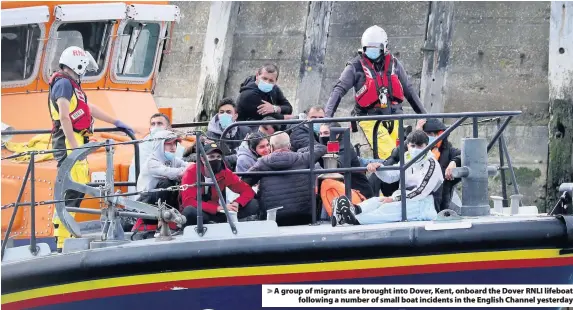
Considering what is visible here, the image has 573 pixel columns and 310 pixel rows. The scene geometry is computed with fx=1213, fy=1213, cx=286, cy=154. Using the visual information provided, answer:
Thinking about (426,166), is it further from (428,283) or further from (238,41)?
(238,41)

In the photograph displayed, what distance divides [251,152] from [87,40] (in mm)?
1715

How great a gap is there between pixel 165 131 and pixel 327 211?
1188 millimetres

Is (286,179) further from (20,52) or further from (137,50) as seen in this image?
(20,52)

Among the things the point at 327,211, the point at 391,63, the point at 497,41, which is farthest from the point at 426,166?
the point at 497,41

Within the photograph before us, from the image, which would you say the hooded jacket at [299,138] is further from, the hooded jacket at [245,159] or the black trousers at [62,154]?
the black trousers at [62,154]

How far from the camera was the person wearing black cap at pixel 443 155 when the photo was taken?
7.65 m

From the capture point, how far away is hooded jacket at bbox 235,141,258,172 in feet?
25.2

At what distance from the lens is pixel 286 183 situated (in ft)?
24.2

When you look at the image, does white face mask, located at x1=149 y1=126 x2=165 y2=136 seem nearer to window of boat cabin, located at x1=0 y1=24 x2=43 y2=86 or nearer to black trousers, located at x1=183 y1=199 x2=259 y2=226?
black trousers, located at x1=183 y1=199 x2=259 y2=226

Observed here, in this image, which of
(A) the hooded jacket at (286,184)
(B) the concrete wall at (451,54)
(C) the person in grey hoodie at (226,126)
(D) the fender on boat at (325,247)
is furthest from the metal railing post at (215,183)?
(B) the concrete wall at (451,54)

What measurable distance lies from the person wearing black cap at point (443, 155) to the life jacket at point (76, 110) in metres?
2.15

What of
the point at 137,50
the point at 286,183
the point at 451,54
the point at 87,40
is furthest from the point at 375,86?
the point at 451,54

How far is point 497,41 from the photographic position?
1275 centimetres

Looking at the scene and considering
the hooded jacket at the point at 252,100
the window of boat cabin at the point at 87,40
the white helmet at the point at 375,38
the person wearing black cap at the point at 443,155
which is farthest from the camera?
the window of boat cabin at the point at 87,40
